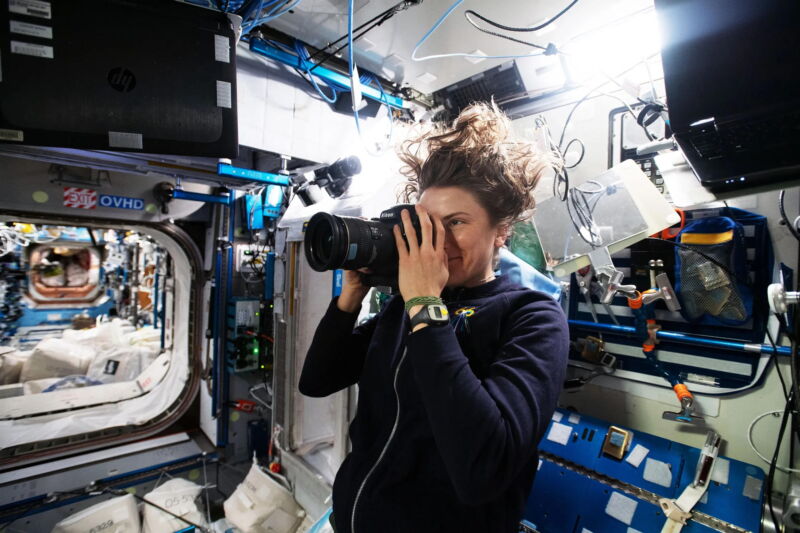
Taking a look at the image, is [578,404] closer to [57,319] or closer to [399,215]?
[399,215]

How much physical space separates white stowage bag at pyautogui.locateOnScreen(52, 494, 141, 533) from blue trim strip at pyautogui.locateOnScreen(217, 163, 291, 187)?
7.64 feet

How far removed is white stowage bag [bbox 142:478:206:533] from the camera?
2.50 m

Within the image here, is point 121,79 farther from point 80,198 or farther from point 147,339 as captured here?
point 147,339

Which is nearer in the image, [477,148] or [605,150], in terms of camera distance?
[477,148]

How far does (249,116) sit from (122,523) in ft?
8.95

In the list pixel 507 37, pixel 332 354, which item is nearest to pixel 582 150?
pixel 507 37

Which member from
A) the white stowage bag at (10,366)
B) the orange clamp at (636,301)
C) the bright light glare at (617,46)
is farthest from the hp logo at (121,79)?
the white stowage bag at (10,366)

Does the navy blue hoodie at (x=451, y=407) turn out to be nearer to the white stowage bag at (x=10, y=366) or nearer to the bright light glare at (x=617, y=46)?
the bright light glare at (x=617, y=46)

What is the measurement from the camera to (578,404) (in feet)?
5.76

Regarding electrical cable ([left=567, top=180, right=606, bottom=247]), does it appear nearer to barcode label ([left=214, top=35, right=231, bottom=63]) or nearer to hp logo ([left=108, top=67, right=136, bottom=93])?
barcode label ([left=214, top=35, right=231, bottom=63])

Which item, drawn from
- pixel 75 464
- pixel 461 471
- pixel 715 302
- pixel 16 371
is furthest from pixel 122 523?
pixel 16 371

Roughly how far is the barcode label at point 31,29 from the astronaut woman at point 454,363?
1.17 m

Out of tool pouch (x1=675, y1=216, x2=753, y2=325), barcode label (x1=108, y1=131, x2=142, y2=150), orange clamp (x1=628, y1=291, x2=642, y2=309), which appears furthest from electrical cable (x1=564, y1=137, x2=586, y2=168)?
barcode label (x1=108, y1=131, x2=142, y2=150)

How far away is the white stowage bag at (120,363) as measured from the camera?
15.7 ft
